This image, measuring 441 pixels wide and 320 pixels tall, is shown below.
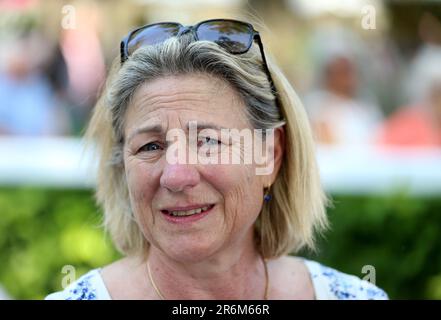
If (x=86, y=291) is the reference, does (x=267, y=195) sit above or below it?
above

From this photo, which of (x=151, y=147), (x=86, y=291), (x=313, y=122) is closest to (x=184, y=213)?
(x=151, y=147)

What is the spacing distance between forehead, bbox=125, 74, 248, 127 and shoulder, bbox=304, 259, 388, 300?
731 millimetres

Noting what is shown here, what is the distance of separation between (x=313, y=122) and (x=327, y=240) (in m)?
1.58

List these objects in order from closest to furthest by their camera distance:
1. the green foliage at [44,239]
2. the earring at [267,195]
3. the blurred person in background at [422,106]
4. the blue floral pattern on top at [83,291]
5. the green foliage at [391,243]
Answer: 1. the blue floral pattern on top at [83,291]
2. the earring at [267,195]
3. the green foliage at [391,243]
4. the green foliage at [44,239]
5. the blurred person in background at [422,106]

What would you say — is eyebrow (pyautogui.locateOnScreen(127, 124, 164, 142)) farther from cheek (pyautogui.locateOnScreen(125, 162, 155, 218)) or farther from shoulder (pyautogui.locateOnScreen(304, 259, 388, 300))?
shoulder (pyautogui.locateOnScreen(304, 259, 388, 300))

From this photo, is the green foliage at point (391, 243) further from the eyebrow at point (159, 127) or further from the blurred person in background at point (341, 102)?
the eyebrow at point (159, 127)

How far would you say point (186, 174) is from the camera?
2.23m

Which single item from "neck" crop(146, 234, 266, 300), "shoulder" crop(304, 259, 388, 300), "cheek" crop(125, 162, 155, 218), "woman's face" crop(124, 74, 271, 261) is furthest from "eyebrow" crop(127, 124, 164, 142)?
"shoulder" crop(304, 259, 388, 300)

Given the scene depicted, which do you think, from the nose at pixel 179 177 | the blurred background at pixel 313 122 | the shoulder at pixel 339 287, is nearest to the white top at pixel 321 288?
the shoulder at pixel 339 287

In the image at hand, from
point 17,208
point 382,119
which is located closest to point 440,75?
point 382,119

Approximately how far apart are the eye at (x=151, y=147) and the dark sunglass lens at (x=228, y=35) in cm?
39

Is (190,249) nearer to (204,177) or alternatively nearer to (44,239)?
(204,177)

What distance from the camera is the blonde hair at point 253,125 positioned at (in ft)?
7.82

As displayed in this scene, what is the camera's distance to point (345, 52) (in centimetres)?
655
